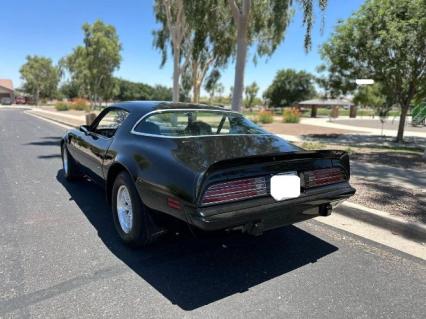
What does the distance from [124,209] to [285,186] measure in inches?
66.6

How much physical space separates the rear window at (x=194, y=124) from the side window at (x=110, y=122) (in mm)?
617

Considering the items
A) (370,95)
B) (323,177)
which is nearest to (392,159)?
(323,177)

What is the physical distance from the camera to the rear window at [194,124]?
3959 millimetres

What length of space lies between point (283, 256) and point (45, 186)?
437cm

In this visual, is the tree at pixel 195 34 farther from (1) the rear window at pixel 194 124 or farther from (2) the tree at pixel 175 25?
(1) the rear window at pixel 194 124

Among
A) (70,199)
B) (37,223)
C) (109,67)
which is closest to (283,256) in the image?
(37,223)

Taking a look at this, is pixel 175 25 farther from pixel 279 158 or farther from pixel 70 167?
pixel 279 158

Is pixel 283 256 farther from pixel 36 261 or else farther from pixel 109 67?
pixel 109 67

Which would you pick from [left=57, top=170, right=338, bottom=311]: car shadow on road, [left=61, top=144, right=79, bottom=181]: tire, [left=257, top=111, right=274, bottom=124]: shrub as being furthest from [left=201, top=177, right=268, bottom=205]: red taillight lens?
[left=257, top=111, right=274, bottom=124]: shrub

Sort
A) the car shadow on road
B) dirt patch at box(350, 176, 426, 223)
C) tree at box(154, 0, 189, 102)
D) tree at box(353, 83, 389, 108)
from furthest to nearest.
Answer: tree at box(154, 0, 189, 102), tree at box(353, 83, 389, 108), dirt patch at box(350, 176, 426, 223), the car shadow on road

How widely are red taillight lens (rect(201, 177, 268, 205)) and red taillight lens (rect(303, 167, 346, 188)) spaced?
21.0 inches

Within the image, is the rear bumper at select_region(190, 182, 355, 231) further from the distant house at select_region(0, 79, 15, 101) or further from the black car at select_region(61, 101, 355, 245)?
the distant house at select_region(0, 79, 15, 101)

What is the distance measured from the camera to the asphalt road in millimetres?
2648

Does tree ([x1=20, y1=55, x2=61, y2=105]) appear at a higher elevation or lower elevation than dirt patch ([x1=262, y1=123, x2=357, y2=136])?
higher
